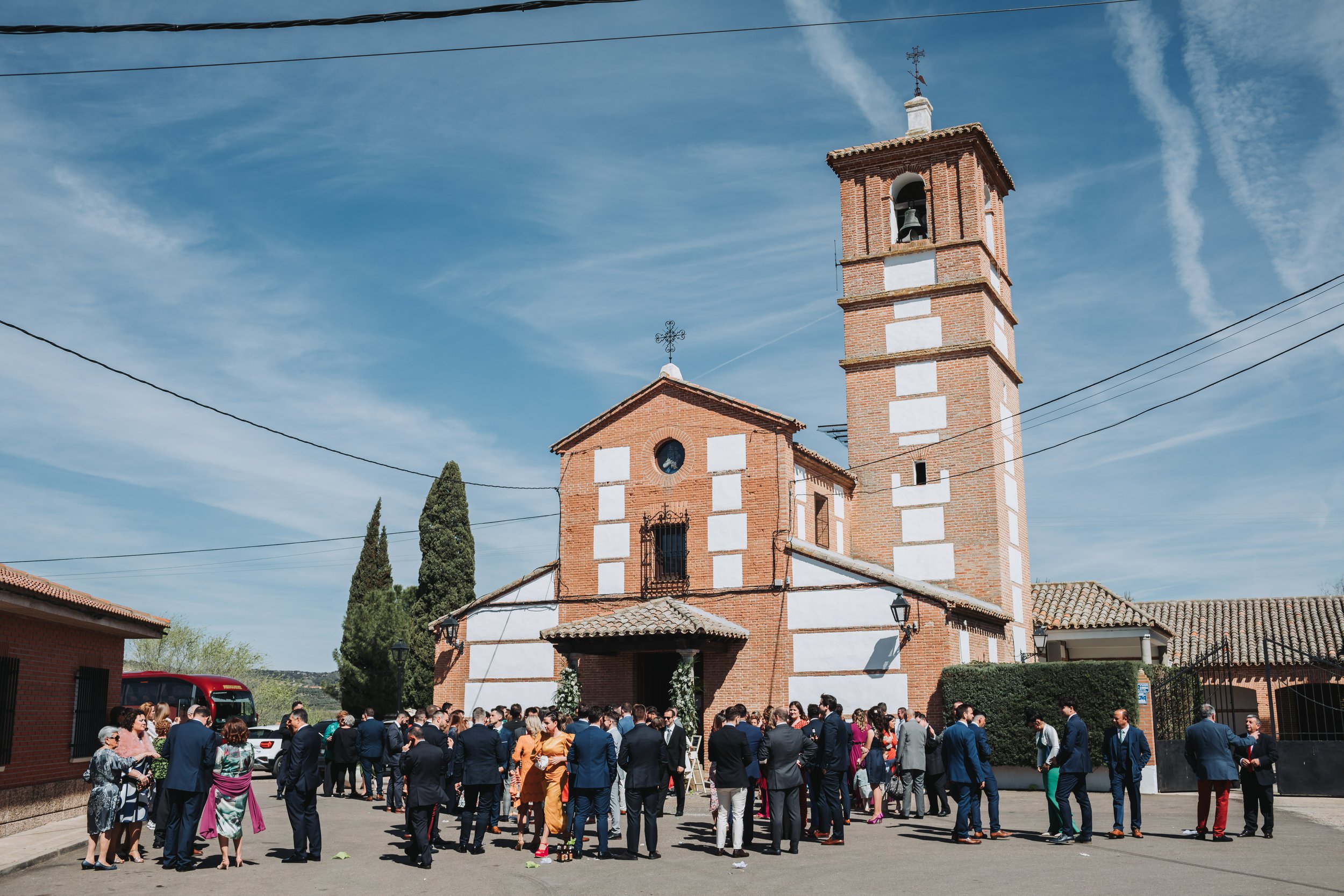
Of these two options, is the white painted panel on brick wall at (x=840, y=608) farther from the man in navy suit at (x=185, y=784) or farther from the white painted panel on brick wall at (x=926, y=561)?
the man in navy suit at (x=185, y=784)

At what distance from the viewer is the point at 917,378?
1032 inches

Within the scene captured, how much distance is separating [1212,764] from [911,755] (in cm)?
405

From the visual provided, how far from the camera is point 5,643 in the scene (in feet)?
48.2

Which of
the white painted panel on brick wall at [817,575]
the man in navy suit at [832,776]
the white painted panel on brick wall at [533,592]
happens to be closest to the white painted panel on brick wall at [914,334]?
the white painted panel on brick wall at [817,575]

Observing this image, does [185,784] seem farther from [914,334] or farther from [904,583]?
[914,334]

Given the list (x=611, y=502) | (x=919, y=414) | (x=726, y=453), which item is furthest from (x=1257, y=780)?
(x=611, y=502)

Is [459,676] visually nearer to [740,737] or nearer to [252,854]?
[252,854]

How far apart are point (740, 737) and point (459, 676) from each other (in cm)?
1475

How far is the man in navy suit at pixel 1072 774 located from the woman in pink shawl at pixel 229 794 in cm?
930

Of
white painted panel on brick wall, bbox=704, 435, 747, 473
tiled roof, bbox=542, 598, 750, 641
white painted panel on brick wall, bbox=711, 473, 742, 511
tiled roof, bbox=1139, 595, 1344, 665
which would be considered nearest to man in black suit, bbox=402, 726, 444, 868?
tiled roof, bbox=542, 598, 750, 641

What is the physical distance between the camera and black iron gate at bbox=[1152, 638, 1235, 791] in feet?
65.8

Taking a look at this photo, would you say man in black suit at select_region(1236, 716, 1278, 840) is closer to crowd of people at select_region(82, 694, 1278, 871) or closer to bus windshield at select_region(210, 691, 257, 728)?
crowd of people at select_region(82, 694, 1278, 871)

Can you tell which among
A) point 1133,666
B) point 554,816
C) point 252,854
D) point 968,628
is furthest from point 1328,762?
point 252,854

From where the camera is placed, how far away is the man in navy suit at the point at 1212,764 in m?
12.9
